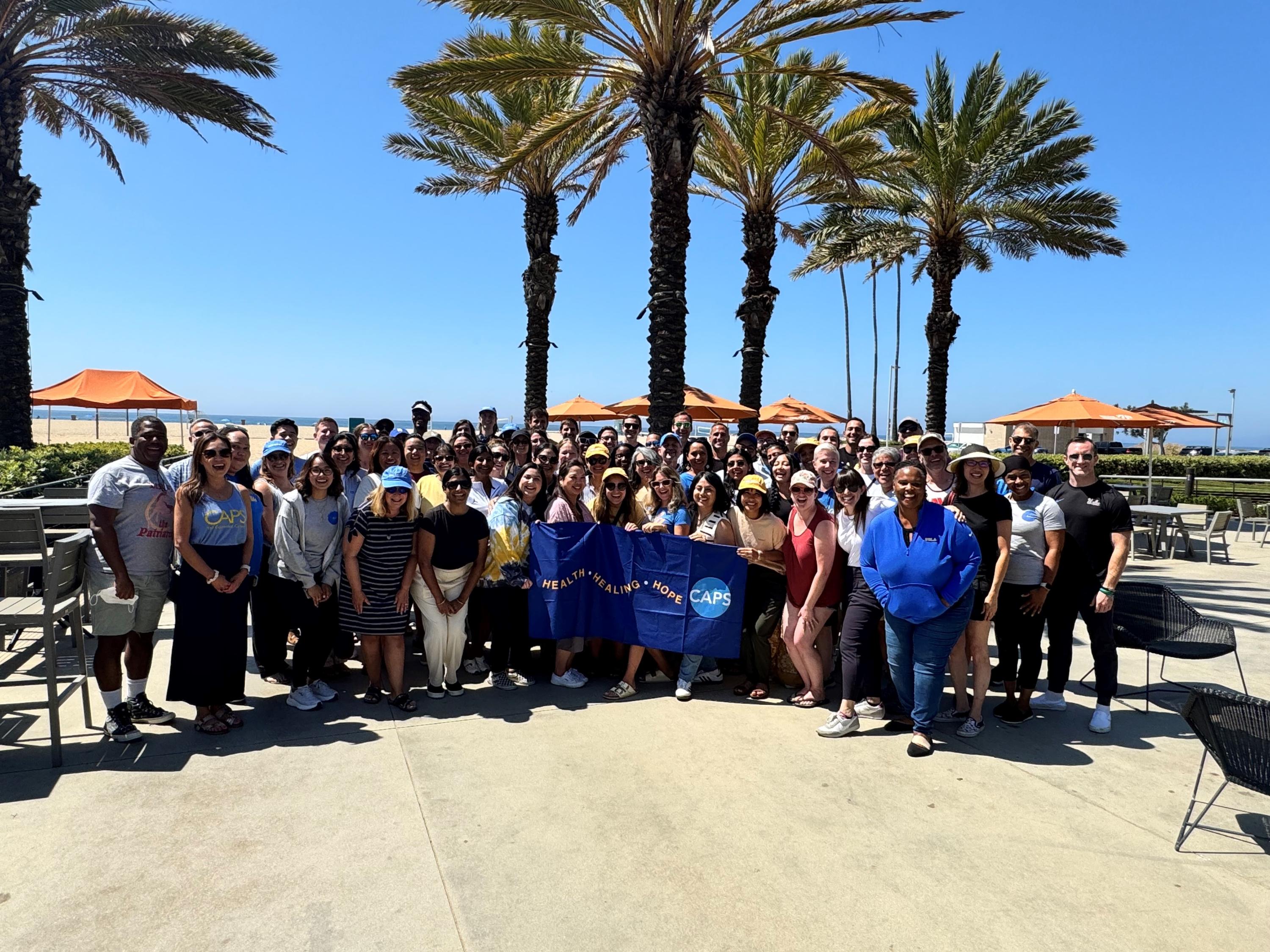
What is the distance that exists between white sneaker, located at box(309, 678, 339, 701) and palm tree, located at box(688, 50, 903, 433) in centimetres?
1154

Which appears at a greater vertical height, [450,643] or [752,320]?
[752,320]

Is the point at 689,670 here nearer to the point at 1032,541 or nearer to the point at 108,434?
the point at 1032,541

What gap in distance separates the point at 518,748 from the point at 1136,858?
328cm

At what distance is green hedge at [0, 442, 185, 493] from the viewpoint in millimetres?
10484

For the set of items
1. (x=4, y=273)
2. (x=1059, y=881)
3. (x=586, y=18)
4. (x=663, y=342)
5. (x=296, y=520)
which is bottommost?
(x=1059, y=881)

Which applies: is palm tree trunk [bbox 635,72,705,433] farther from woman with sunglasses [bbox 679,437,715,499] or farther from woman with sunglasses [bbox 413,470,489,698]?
woman with sunglasses [bbox 413,470,489,698]

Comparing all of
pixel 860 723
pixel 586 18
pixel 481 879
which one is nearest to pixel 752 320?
pixel 586 18

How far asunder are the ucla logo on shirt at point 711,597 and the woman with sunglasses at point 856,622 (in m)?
0.88

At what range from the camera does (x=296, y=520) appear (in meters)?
5.18

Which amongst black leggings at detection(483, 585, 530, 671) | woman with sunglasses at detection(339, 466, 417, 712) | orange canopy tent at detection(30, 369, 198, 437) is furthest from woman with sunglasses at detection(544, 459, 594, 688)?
orange canopy tent at detection(30, 369, 198, 437)

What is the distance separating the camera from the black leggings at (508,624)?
19.4 feet

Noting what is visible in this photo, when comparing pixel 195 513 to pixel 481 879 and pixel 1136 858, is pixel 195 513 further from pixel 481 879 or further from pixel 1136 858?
pixel 1136 858

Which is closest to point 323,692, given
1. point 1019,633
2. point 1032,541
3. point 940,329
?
point 1019,633

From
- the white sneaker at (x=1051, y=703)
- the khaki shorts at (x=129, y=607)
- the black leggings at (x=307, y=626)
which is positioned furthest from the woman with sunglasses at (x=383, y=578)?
the white sneaker at (x=1051, y=703)
